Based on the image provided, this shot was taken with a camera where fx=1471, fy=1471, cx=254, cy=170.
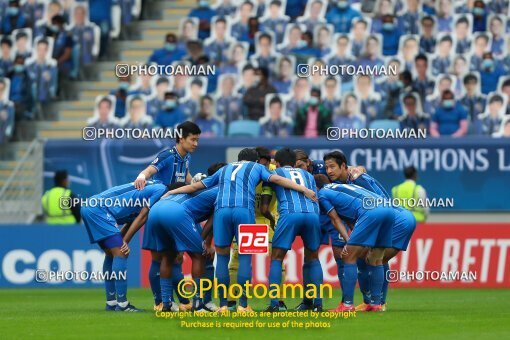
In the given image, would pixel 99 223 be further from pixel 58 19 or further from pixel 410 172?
pixel 58 19

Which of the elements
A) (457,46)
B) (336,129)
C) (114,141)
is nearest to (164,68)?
(114,141)

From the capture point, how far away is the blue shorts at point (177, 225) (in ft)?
55.7

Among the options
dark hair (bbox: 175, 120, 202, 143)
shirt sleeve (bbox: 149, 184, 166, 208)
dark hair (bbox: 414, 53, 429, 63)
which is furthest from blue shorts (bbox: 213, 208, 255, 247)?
dark hair (bbox: 414, 53, 429, 63)

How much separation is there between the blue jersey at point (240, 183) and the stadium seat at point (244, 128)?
28.8 feet

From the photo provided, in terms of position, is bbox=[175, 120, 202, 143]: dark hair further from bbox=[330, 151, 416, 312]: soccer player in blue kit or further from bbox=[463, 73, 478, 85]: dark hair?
bbox=[463, 73, 478, 85]: dark hair

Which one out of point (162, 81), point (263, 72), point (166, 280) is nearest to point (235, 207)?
point (166, 280)

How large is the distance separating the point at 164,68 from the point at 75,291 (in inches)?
183

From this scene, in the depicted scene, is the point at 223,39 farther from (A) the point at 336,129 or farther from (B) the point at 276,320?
(B) the point at 276,320

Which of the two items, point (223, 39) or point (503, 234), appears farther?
point (223, 39)

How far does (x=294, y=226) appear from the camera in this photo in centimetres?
1697

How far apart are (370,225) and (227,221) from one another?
1.77 metres

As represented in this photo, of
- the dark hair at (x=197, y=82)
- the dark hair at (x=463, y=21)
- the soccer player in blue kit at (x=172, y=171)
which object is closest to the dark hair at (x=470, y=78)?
the dark hair at (x=463, y=21)

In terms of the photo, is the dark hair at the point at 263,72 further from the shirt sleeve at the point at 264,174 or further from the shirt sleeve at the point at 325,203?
the shirt sleeve at the point at 264,174

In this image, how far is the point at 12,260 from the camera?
24.8 meters
